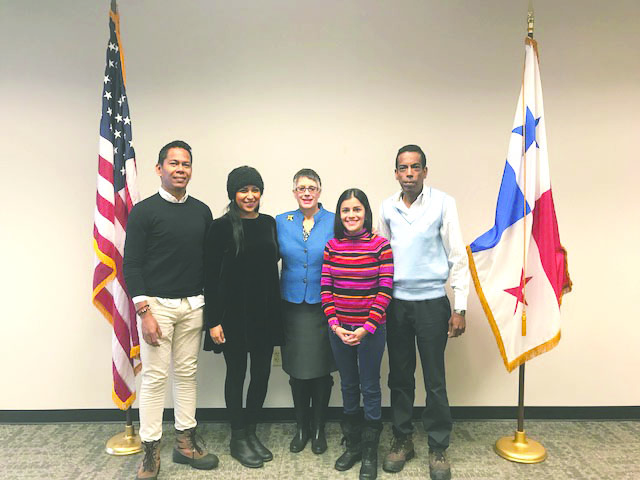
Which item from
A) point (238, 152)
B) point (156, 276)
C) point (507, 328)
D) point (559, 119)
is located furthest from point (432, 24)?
point (156, 276)

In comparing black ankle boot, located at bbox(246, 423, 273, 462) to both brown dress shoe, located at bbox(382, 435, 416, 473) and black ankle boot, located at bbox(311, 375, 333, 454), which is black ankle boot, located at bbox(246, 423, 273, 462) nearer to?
black ankle boot, located at bbox(311, 375, 333, 454)

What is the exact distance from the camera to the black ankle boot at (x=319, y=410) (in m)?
2.29

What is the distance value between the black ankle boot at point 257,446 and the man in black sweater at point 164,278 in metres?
0.24

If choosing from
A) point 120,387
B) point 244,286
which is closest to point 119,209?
point 244,286

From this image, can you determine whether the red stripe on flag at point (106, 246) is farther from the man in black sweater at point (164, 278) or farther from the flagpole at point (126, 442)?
the flagpole at point (126, 442)

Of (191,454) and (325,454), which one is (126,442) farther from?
(325,454)

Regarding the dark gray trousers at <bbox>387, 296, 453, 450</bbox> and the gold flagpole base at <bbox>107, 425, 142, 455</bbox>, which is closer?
the dark gray trousers at <bbox>387, 296, 453, 450</bbox>

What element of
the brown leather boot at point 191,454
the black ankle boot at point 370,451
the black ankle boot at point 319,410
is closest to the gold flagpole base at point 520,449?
the black ankle boot at point 370,451

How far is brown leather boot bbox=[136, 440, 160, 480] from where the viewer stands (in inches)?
80.8

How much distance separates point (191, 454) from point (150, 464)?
0.20m

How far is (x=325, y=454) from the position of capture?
2.29m

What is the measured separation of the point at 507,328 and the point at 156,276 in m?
1.80

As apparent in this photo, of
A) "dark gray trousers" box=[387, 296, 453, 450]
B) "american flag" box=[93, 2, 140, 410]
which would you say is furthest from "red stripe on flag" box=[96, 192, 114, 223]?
"dark gray trousers" box=[387, 296, 453, 450]

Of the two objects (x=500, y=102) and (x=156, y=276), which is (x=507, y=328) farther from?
(x=156, y=276)
